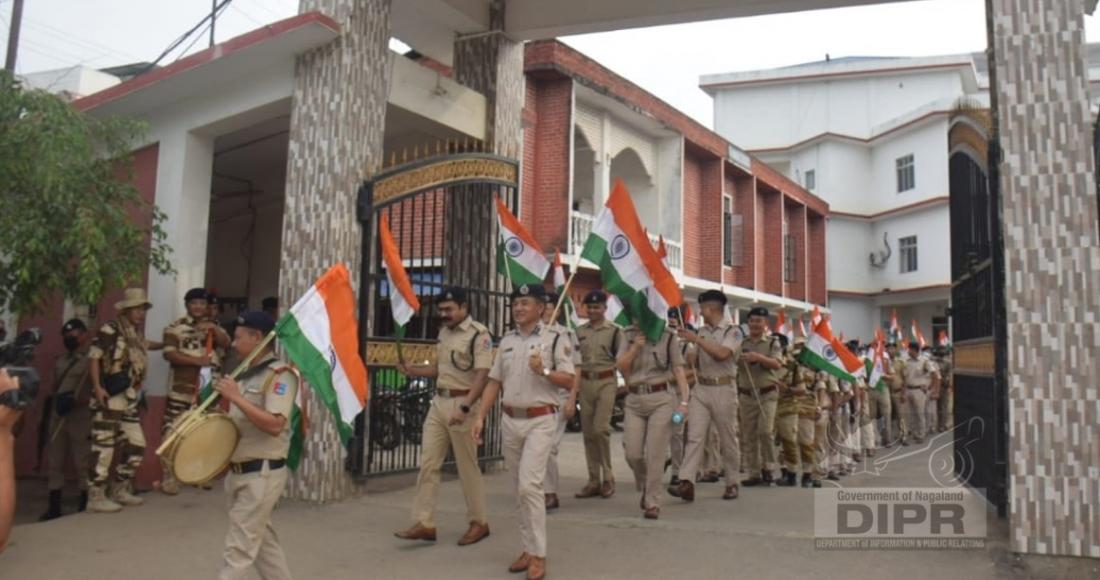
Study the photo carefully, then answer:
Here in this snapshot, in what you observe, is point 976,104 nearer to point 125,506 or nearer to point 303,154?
point 303,154

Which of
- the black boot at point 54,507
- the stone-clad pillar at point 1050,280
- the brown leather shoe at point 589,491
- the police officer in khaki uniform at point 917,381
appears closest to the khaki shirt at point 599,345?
the brown leather shoe at point 589,491

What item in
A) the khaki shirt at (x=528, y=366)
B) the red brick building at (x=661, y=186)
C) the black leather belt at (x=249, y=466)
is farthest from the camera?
the red brick building at (x=661, y=186)

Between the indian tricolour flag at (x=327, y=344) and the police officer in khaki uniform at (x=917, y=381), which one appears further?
the police officer in khaki uniform at (x=917, y=381)

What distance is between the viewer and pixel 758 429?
831cm

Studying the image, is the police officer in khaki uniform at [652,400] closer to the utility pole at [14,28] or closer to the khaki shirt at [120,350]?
the khaki shirt at [120,350]

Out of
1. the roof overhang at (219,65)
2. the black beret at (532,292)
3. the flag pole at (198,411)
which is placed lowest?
the flag pole at (198,411)

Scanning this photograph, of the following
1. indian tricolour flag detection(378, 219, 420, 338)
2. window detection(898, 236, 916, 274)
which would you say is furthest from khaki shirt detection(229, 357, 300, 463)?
window detection(898, 236, 916, 274)

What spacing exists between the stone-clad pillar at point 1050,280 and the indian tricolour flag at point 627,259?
99.4 inches

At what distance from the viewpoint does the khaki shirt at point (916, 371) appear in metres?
14.7

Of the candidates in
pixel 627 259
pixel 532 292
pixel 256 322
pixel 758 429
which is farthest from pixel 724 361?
pixel 256 322

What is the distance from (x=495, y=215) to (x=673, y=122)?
477 inches

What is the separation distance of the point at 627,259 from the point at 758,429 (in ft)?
9.61

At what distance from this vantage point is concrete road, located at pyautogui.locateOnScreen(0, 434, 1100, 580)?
4906 mm

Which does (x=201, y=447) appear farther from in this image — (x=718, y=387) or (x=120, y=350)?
(x=718, y=387)
